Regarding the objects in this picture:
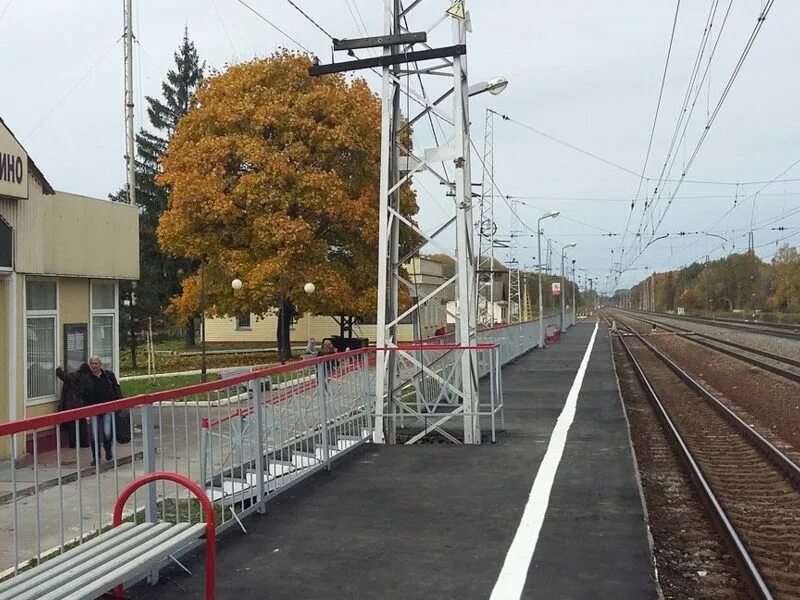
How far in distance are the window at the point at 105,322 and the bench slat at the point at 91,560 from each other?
34.5 ft

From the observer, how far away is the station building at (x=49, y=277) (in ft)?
39.9

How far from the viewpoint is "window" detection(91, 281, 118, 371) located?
48.2 ft

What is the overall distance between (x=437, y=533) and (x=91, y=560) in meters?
2.73

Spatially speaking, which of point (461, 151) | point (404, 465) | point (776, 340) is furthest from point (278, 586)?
point (776, 340)

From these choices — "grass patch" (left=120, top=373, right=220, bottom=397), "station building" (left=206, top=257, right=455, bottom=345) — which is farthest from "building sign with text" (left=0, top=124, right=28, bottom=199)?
"station building" (left=206, top=257, right=455, bottom=345)

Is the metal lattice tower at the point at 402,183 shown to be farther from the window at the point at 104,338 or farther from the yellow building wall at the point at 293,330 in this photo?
the yellow building wall at the point at 293,330

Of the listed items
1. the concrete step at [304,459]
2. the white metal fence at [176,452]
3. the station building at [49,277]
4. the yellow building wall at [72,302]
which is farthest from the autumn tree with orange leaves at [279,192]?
the concrete step at [304,459]

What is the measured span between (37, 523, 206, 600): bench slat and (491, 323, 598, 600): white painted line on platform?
177 centimetres

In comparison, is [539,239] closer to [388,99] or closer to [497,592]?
[388,99]

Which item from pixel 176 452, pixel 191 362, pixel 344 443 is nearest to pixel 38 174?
pixel 344 443

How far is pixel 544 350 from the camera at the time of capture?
36406 mm

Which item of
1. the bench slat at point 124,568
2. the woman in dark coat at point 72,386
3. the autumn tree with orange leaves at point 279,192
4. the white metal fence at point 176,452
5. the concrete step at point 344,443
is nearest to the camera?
the bench slat at point 124,568

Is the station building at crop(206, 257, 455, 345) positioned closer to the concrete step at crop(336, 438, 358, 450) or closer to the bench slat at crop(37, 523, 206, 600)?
the concrete step at crop(336, 438, 358, 450)

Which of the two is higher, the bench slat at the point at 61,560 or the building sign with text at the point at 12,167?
the building sign with text at the point at 12,167
